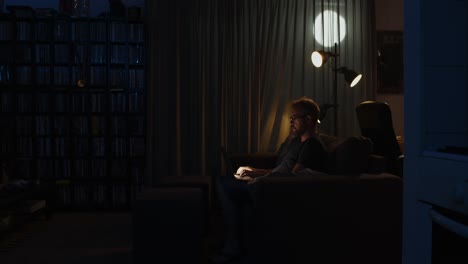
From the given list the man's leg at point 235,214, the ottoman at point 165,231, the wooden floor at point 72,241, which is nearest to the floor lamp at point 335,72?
the man's leg at point 235,214

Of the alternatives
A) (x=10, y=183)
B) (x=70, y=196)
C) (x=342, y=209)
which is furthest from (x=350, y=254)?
(x=70, y=196)

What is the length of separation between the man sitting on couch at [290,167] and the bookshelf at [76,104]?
1.97 m

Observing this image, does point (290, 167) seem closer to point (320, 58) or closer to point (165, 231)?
point (165, 231)

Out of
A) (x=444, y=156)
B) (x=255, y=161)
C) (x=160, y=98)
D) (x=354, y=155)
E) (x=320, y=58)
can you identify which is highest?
(x=320, y=58)

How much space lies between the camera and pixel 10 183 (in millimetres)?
4258

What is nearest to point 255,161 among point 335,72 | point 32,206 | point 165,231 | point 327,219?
point 335,72

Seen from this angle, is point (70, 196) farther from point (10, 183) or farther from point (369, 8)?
point (369, 8)

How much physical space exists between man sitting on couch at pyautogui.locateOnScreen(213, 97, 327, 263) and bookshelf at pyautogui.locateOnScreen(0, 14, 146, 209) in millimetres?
1970

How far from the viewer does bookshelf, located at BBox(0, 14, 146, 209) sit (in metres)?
5.02

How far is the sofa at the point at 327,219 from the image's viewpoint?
8.87 ft

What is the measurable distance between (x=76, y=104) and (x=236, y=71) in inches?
67.5

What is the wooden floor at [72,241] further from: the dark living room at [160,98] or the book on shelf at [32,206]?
the book on shelf at [32,206]

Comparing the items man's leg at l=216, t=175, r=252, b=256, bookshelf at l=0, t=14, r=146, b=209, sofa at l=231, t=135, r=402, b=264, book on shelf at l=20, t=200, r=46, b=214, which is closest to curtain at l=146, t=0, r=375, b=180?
bookshelf at l=0, t=14, r=146, b=209

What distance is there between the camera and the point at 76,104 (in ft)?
16.7
